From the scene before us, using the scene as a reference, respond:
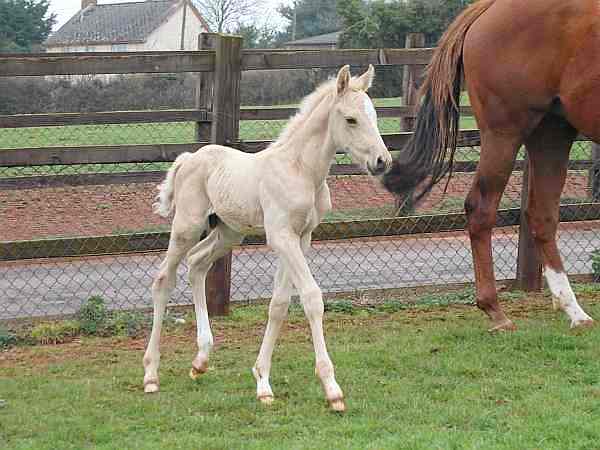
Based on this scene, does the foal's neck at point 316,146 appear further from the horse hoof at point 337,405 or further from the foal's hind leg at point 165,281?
the horse hoof at point 337,405

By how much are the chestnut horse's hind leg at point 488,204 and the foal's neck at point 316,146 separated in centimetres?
192

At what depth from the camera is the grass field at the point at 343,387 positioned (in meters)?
4.33

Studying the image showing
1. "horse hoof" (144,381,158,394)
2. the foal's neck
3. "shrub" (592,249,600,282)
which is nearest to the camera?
the foal's neck

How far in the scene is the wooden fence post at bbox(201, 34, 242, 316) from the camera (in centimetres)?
716

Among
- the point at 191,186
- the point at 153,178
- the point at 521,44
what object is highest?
the point at 521,44

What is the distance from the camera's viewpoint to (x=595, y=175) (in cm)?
1092

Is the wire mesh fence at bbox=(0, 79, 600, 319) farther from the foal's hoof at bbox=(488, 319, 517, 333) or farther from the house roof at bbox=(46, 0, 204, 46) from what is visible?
the house roof at bbox=(46, 0, 204, 46)

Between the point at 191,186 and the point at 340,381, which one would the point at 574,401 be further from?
the point at 191,186

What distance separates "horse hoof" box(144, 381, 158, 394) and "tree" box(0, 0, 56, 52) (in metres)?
35.6

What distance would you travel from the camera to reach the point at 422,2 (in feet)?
97.6

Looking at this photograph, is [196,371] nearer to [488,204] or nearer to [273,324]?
[273,324]

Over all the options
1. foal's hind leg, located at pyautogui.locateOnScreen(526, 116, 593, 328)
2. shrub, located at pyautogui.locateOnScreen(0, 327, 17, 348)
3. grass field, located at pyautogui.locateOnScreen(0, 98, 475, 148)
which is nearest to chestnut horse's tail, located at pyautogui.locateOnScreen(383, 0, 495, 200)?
foal's hind leg, located at pyautogui.locateOnScreen(526, 116, 593, 328)

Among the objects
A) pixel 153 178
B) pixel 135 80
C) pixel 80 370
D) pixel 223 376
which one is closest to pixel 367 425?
pixel 223 376

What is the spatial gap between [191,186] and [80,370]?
1.45 metres
